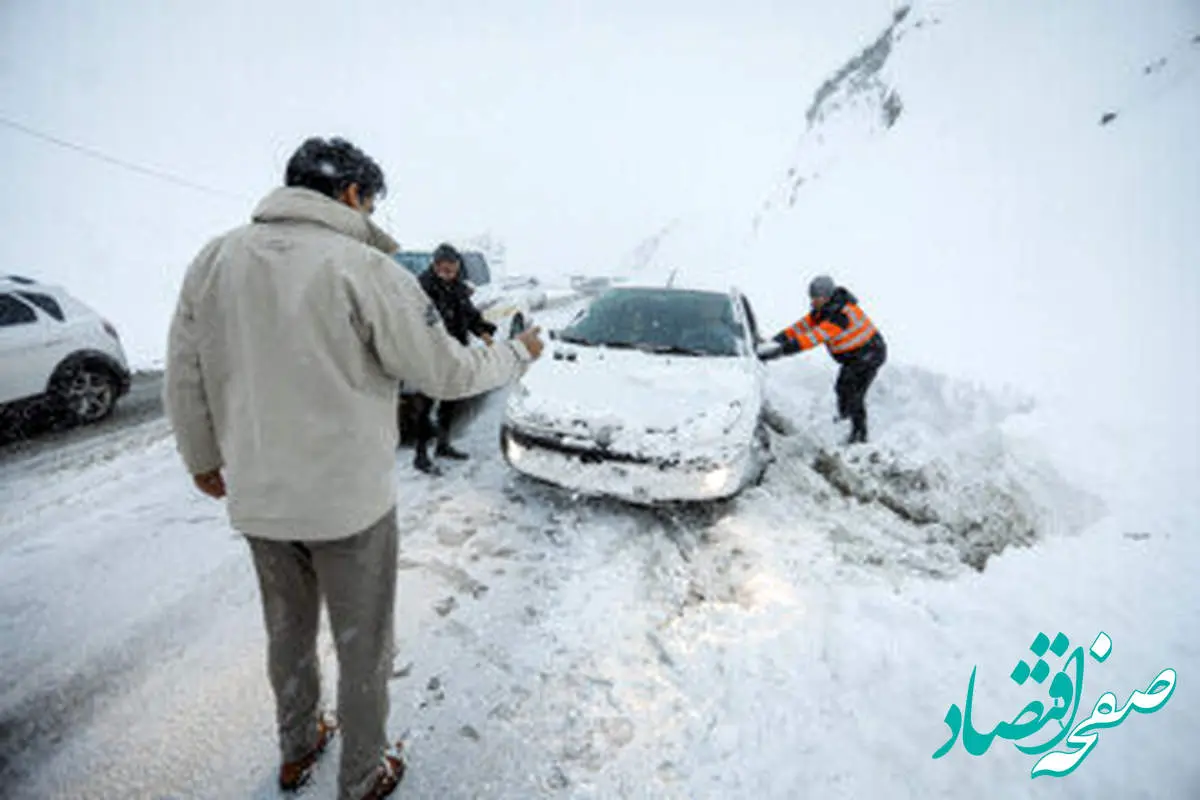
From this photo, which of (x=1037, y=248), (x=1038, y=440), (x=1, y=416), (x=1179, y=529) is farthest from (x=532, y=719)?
(x=1037, y=248)

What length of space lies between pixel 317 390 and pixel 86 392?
6.75 m

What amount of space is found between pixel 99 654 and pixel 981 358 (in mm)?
8147

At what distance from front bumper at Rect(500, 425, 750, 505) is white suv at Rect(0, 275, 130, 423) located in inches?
221

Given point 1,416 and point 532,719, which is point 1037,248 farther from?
point 1,416

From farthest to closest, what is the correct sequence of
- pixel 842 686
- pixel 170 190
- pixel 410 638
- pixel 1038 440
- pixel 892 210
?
pixel 170 190 → pixel 892 210 → pixel 1038 440 → pixel 410 638 → pixel 842 686

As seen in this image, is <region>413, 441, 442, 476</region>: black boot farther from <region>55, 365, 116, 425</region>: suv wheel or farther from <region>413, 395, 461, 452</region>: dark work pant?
<region>55, 365, 116, 425</region>: suv wheel

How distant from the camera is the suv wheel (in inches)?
232

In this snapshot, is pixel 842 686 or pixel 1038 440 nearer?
pixel 842 686

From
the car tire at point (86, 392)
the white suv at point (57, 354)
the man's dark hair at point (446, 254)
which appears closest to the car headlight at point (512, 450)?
the man's dark hair at point (446, 254)

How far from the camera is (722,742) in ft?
7.17

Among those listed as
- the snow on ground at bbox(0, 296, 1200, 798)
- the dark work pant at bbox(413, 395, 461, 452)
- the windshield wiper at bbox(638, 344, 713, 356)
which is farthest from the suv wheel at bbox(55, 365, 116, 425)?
the windshield wiper at bbox(638, 344, 713, 356)

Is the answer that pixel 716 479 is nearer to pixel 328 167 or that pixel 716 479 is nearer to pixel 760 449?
pixel 760 449

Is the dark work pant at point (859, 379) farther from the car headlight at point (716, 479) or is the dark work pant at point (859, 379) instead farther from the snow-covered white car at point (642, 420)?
the car headlight at point (716, 479)

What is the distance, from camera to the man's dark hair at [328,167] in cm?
155
